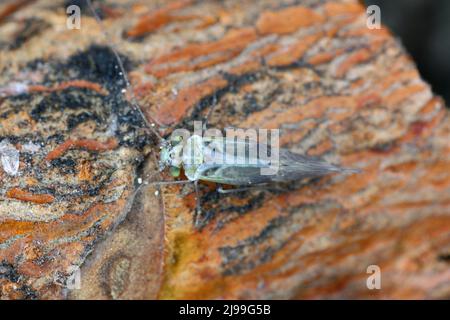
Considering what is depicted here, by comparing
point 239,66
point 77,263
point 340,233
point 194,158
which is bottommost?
point 77,263

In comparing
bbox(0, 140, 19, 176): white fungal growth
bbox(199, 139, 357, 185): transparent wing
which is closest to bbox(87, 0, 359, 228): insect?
bbox(199, 139, 357, 185): transparent wing

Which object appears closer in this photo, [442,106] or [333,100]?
[333,100]

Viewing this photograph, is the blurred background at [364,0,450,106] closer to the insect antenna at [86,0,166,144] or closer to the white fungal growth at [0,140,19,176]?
the insect antenna at [86,0,166,144]

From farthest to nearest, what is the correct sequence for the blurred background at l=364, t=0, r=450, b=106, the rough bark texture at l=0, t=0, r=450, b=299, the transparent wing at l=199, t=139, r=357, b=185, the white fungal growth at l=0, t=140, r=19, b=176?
the blurred background at l=364, t=0, r=450, b=106
the transparent wing at l=199, t=139, r=357, b=185
the rough bark texture at l=0, t=0, r=450, b=299
the white fungal growth at l=0, t=140, r=19, b=176

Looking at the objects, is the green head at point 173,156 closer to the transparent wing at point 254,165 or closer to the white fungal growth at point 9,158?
the transparent wing at point 254,165

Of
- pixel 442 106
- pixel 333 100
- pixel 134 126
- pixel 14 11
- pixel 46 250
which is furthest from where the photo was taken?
pixel 442 106

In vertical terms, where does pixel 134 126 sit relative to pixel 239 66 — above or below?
below

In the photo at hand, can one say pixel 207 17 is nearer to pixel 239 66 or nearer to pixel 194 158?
pixel 239 66

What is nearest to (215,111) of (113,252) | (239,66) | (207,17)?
(239,66)
